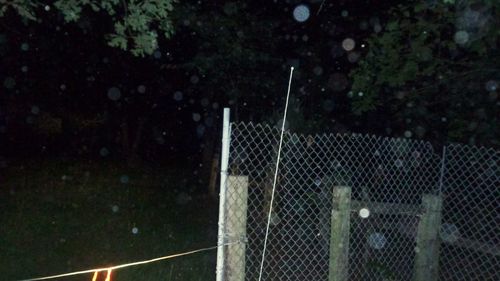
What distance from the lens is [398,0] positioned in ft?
31.0

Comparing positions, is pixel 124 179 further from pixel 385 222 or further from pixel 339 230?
pixel 339 230

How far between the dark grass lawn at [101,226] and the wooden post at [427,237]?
94.0 inches

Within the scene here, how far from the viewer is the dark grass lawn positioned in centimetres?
664

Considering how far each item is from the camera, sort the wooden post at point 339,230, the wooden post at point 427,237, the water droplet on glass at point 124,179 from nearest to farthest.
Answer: the wooden post at point 339,230 < the wooden post at point 427,237 < the water droplet on glass at point 124,179

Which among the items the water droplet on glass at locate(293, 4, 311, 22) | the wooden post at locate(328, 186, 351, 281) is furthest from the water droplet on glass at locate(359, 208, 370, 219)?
the water droplet on glass at locate(293, 4, 311, 22)

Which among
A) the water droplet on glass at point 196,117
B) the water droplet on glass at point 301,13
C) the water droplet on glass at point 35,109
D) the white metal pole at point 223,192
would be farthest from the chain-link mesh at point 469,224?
the water droplet on glass at point 35,109

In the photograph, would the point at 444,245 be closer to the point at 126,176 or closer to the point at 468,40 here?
the point at 468,40

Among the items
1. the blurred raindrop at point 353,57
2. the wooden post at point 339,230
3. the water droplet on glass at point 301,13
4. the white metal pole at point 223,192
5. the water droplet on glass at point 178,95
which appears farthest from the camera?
the water droplet on glass at point 178,95

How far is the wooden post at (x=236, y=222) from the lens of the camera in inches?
149

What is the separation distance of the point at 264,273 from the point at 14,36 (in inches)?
311

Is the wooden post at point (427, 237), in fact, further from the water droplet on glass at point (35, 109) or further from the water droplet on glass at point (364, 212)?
the water droplet on glass at point (35, 109)

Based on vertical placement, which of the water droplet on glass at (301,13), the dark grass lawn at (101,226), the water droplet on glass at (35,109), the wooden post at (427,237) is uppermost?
the water droplet on glass at (301,13)

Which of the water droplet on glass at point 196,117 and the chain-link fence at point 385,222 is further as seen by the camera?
the water droplet on glass at point 196,117

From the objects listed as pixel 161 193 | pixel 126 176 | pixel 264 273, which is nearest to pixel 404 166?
pixel 264 273
